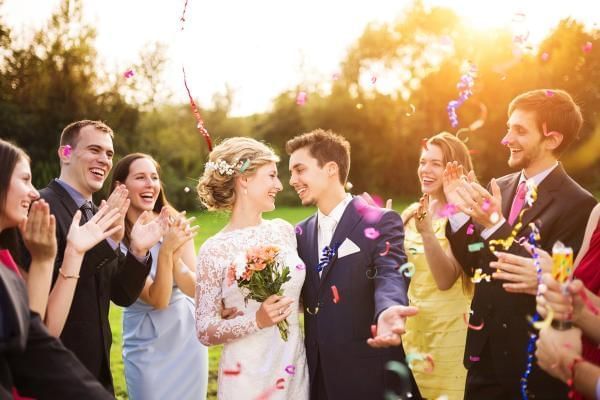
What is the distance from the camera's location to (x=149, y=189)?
548 centimetres

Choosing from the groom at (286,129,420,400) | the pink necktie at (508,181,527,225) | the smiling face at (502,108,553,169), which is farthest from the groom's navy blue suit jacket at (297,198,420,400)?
the smiling face at (502,108,553,169)

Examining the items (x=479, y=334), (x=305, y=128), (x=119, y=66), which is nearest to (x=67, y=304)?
(x=479, y=334)

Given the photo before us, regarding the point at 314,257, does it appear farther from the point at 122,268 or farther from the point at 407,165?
the point at 407,165

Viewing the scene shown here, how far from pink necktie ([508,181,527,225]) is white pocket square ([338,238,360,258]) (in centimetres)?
110

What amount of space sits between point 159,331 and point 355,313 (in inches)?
72.6

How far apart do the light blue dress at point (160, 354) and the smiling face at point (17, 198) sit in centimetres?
203

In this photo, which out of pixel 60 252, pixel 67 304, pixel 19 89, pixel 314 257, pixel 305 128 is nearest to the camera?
pixel 67 304

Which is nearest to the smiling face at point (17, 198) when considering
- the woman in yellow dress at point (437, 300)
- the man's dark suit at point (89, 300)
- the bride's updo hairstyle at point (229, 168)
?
the man's dark suit at point (89, 300)

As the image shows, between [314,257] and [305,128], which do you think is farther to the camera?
[305,128]

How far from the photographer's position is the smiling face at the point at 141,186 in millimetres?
5422

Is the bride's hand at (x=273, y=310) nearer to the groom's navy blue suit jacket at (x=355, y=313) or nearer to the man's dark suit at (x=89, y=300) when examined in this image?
the groom's navy blue suit jacket at (x=355, y=313)

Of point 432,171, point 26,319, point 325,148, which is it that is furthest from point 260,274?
point 432,171

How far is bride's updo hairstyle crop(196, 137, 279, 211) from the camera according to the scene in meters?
4.75

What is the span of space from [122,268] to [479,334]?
2492 millimetres
